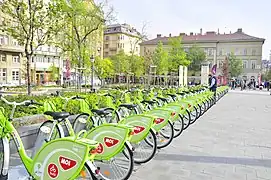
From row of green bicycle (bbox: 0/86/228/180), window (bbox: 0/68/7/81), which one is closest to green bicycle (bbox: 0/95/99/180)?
row of green bicycle (bbox: 0/86/228/180)

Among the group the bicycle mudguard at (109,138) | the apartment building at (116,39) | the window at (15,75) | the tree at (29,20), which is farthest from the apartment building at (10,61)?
the bicycle mudguard at (109,138)

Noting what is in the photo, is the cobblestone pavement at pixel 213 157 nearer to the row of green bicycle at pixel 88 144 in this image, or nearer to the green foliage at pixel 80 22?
the row of green bicycle at pixel 88 144

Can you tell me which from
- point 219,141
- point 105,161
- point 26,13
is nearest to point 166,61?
point 26,13

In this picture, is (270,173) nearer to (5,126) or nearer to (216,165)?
(216,165)

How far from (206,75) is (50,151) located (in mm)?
18292

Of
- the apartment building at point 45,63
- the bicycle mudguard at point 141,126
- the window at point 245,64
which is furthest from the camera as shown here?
the window at point 245,64

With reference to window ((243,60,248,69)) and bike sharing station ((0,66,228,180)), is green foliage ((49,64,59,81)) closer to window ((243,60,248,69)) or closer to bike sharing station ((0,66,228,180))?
window ((243,60,248,69))

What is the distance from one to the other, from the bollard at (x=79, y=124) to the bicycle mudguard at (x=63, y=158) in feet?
5.80

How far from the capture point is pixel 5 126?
289 centimetres

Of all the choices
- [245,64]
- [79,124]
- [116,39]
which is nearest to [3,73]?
[116,39]

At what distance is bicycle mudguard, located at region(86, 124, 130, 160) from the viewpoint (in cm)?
309

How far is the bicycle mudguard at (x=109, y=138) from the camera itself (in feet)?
10.1

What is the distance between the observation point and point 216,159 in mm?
4371

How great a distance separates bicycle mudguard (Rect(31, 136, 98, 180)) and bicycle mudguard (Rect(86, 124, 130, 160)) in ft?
1.96
